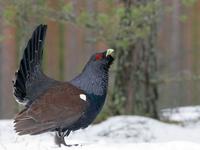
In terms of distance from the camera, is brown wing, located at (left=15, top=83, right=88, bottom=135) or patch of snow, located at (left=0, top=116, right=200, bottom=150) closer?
brown wing, located at (left=15, top=83, right=88, bottom=135)

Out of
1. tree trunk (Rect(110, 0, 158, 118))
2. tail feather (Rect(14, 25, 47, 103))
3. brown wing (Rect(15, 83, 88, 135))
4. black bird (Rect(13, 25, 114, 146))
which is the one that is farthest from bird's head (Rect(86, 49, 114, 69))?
tree trunk (Rect(110, 0, 158, 118))

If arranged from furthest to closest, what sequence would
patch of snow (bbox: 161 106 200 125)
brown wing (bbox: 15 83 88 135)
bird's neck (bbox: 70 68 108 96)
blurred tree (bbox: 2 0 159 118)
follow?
patch of snow (bbox: 161 106 200 125), blurred tree (bbox: 2 0 159 118), bird's neck (bbox: 70 68 108 96), brown wing (bbox: 15 83 88 135)

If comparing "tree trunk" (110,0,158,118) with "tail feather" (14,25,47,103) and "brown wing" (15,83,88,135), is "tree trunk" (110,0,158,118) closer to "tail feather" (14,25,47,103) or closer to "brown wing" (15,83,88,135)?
"tail feather" (14,25,47,103)

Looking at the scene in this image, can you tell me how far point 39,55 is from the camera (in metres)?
5.77

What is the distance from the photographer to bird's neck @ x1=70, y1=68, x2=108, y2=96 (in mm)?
5482

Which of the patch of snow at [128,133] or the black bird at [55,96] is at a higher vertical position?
the black bird at [55,96]

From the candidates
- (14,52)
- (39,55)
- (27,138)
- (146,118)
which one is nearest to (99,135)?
(146,118)

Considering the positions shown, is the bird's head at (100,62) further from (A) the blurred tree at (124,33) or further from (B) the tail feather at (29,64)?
(A) the blurred tree at (124,33)

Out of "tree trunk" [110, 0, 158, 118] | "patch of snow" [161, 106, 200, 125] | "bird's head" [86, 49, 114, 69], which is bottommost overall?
"patch of snow" [161, 106, 200, 125]

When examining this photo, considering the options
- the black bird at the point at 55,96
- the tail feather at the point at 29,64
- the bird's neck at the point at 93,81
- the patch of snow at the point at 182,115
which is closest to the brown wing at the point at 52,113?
the black bird at the point at 55,96

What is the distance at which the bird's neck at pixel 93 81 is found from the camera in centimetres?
548

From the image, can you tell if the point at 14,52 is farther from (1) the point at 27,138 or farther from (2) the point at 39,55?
(2) the point at 39,55

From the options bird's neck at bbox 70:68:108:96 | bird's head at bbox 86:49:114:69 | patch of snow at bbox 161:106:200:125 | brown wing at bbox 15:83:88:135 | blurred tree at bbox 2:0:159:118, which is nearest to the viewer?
brown wing at bbox 15:83:88:135

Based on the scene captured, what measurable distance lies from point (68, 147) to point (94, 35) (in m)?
2.70
